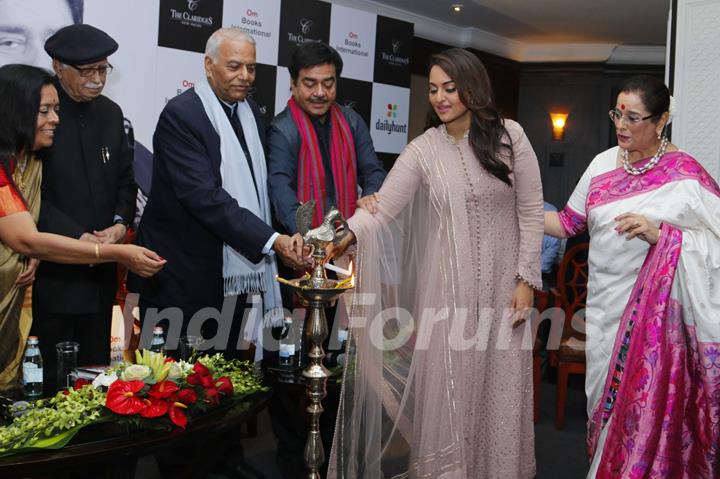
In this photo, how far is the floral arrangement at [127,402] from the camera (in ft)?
6.29

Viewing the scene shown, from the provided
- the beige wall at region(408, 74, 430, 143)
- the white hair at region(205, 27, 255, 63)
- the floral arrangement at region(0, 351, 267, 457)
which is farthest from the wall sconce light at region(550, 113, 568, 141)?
the floral arrangement at region(0, 351, 267, 457)

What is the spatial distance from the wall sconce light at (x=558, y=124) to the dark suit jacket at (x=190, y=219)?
281 inches

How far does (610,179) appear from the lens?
294 cm

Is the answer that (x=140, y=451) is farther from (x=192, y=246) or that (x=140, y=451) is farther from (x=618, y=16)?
(x=618, y=16)

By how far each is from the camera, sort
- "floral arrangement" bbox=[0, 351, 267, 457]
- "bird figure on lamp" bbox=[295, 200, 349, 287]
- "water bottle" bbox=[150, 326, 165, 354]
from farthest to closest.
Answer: "water bottle" bbox=[150, 326, 165, 354]
"bird figure on lamp" bbox=[295, 200, 349, 287]
"floral arrangement" bbox=[0, 351, 267, 457]

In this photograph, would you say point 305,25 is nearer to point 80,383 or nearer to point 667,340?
point 667,340

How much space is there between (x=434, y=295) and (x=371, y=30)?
3867 millimetres

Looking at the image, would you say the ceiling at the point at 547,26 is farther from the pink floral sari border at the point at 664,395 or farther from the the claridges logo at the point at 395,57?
the pink floral sari border at the point at 664,395

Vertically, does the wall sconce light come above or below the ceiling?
below

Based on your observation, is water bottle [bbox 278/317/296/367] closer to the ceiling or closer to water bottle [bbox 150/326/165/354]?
water bottle [bbox 150/326/165/354]

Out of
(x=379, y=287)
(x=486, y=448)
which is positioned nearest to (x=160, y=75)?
(x=379, y=287)

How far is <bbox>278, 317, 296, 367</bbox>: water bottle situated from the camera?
9.39 ft

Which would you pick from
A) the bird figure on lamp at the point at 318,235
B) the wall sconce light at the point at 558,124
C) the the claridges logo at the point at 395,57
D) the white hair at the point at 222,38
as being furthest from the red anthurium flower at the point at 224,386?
the wall sconce light at the point at 558,124

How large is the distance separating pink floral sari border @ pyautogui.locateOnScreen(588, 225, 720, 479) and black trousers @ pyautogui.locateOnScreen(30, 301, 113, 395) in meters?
1.93
